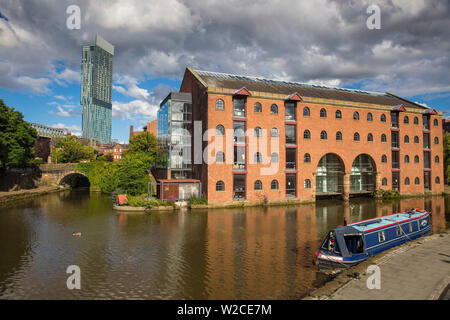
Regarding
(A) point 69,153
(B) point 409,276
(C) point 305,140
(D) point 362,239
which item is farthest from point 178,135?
(A) point 69,153

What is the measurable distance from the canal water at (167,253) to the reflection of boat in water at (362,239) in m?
1.24

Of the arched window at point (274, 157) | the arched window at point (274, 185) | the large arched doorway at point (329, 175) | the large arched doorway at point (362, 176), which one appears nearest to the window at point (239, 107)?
the arched window at point (274, 157)

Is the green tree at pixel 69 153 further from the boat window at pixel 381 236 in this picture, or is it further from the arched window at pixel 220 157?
the boat window at pixel 381 236

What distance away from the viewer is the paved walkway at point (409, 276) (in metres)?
10.4

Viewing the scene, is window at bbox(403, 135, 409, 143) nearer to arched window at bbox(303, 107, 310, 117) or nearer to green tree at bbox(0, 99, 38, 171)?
arched window at bbox(303, 107, 310, 117)

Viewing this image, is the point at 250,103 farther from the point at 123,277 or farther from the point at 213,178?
the point at 123,277

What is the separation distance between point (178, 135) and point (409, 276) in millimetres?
31152

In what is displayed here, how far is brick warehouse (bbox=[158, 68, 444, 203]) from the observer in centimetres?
3353

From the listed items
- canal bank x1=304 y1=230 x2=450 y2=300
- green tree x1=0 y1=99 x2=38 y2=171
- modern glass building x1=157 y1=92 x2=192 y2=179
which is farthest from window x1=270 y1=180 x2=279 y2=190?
green tree x1=0 y1=99 x2=38 y2=171

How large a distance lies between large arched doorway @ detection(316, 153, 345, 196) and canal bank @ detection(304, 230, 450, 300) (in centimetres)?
2505

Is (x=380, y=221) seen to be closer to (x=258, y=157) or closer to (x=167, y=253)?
(x=167, y=253)

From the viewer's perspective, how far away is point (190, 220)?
26.1m

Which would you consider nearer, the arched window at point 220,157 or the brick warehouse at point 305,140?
the arched window at point 220,157
